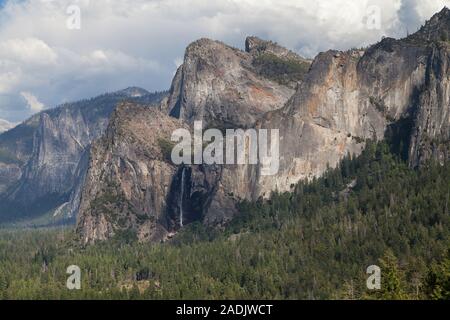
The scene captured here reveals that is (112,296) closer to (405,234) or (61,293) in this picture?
(61,293)

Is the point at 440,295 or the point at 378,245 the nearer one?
the point at 440,295

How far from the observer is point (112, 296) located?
607 feet

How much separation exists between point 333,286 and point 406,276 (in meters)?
18.8
